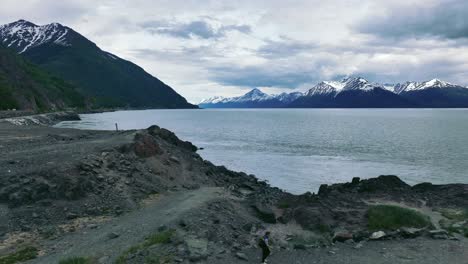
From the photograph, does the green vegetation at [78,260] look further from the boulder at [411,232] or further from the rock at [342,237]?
the boulder at [411,232]

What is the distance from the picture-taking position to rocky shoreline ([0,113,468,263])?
2327 cm

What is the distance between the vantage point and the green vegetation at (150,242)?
21.1 m

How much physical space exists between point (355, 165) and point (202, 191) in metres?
37.4

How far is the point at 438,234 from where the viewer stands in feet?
88.7

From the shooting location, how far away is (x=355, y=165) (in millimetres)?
66375

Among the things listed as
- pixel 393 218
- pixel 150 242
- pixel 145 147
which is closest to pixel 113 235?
pixel 150 242

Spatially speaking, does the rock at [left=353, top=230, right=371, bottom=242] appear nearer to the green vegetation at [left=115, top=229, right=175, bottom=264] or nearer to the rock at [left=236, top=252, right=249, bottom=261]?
the rock at [left=236, top=252, right=249, bottom=261]

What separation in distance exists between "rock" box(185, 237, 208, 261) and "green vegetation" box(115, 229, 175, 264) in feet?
3.97

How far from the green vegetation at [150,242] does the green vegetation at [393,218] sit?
14.1 m

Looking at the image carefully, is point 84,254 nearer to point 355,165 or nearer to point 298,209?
point 298,209

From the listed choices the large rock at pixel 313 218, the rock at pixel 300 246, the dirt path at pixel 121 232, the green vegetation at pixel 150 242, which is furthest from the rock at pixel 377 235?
the green vegetation at pixel 150 242

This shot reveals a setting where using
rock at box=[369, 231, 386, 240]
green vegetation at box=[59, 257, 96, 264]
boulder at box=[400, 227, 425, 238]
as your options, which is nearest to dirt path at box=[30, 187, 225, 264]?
green vegetation at box=[59, 257, 96, 264]

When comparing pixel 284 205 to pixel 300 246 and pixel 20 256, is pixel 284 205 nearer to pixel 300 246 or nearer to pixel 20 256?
pixel 300 246

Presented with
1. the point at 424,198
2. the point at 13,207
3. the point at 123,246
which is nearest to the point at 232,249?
the point at 123,246
